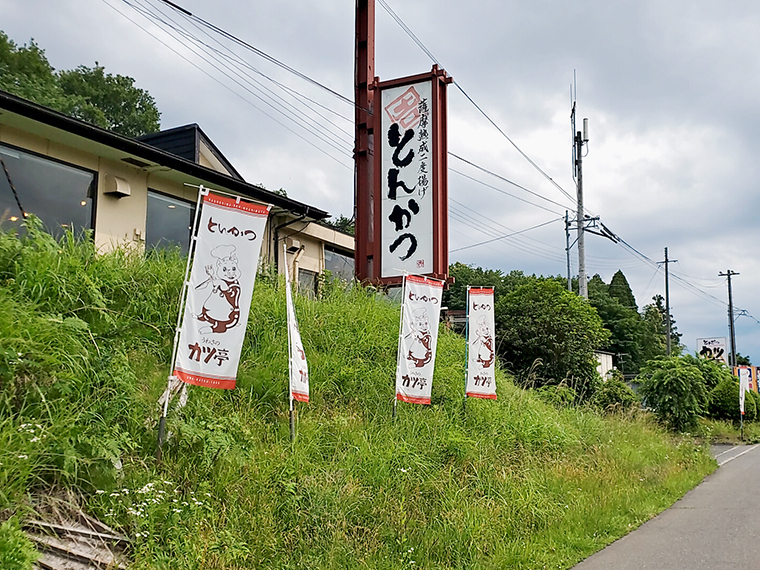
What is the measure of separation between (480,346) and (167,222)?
21.2 feet

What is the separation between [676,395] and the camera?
19453 millimetres

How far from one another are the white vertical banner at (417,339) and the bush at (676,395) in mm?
12223

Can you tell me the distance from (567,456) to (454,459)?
3055mm

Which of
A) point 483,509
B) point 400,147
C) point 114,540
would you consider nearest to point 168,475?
point 114,540

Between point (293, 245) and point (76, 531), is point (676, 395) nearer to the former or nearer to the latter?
point (293, 245)

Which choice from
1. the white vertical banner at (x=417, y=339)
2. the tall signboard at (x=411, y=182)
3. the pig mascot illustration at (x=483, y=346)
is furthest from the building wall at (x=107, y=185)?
the pig mascot illustration at (x=483, y=346)

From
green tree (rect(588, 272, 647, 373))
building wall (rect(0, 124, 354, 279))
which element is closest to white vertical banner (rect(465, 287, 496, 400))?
building wall (rect(0, 124, 354, 279))

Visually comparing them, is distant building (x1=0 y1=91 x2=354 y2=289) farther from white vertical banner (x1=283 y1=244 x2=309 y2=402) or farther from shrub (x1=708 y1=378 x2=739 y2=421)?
shrub (x1=708 y1=378 x2=739 y2=421)

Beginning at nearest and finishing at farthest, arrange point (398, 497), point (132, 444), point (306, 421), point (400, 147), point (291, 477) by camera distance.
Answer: point (132, 444) < point (291, 477) < point (398, 497) < point (306, 421) < point (400, 147)

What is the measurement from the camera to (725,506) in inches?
450

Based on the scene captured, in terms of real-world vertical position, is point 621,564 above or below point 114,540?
below

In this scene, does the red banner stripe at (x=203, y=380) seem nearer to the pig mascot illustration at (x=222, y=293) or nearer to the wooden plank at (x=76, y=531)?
the pig mascot illustration at (x=222, y=293)

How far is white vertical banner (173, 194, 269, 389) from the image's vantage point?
646 centimetres

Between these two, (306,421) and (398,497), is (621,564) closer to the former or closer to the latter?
(398,497)
